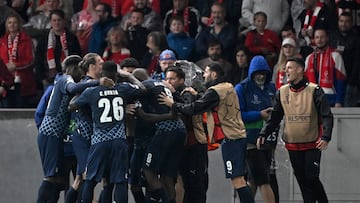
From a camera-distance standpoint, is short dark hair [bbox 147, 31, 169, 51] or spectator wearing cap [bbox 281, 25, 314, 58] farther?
spectator wearing cap [bbox 281, 25, 314, 58]

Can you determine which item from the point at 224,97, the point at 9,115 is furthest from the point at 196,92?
the point at 9,115

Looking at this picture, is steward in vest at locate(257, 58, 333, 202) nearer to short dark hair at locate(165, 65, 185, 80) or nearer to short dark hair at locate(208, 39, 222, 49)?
short dark hair at locate(165, 65, 185, 80)

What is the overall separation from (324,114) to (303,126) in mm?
423

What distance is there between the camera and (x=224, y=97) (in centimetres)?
2075

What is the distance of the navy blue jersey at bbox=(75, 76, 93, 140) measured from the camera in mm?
20469

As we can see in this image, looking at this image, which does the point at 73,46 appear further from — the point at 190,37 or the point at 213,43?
the point at 213,43

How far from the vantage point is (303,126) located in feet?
68.3

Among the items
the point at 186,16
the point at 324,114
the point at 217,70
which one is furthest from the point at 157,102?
the point at 186,16

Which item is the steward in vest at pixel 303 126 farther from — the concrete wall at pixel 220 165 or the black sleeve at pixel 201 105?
the concrete wall at pixel 220 165

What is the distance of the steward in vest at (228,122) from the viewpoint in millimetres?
20625

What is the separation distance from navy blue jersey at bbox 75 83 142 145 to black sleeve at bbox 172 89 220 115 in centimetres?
87

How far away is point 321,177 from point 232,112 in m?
2.85

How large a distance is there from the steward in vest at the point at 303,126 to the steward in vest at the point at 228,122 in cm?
33

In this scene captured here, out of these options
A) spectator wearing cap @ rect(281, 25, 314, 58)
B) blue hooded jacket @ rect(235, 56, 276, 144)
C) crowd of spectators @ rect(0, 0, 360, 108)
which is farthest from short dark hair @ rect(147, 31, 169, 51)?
blue hooded jacket @ rect(235, 56, 276, 144)
